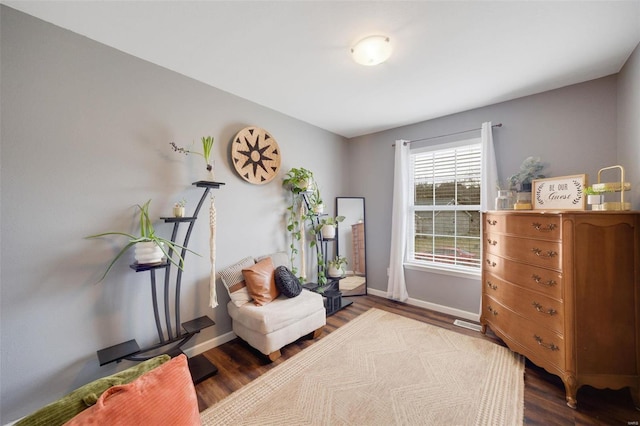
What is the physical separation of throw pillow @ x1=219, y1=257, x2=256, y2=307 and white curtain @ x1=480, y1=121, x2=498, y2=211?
2.75 meters

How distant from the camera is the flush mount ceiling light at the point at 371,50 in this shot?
1677 mm

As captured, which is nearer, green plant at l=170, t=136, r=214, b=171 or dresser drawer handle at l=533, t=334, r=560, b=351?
dresser drawer handle at l=533, t=334, r=560, b=351

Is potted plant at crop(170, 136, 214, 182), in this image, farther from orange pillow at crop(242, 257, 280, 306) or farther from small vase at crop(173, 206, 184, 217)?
orange pillow at crop(242, 257, 280, 306)

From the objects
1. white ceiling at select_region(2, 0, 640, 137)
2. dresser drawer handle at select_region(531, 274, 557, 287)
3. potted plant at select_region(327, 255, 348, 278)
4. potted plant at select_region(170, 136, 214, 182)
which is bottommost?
potted plant at select_region(327, 255, 348, 278)

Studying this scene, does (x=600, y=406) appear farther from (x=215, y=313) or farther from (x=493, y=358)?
(x=215, y=313)

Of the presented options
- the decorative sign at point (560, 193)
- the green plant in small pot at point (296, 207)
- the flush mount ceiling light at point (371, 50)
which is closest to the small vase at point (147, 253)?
the green plant in small pot at point (296, 207)

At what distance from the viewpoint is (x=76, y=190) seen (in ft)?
5.43

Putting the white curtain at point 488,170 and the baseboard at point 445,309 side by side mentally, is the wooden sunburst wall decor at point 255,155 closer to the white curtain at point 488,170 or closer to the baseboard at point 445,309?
the white curtain at point 488,170

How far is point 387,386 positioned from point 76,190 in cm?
265

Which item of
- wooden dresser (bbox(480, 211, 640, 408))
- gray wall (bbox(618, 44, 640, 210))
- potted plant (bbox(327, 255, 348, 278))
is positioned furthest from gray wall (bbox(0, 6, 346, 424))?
gray wall (bbox(618, 44, 640, 210))

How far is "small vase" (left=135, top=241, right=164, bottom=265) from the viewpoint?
5.61ft

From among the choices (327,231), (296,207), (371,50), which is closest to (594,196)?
(371,50)

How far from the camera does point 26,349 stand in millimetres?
1480

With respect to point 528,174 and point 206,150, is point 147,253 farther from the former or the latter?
point 528,174
